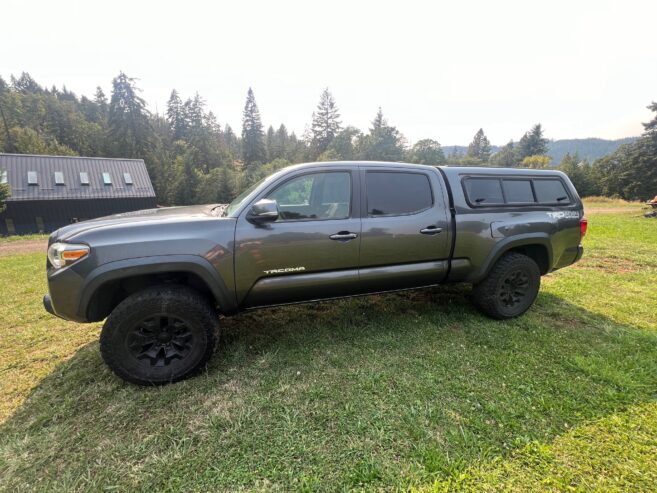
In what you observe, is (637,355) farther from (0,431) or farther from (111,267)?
(0,431)

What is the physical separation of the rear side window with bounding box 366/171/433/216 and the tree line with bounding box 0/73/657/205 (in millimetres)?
36525

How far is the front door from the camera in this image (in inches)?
98.4

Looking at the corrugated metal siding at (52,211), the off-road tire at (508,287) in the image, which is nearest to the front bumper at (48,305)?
the off-road tire at (508,287)

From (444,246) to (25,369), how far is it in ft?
13.7

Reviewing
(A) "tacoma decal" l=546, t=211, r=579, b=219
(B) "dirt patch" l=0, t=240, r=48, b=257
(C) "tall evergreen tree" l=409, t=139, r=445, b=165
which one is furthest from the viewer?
(C) "tall evergreen tree" l=409, t=139, r=445, b=165

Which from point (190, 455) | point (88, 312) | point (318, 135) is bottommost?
point (190, 455)

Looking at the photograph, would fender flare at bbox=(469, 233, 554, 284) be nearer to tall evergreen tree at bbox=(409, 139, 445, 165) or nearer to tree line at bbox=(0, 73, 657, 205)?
tree line at bbox=(0, 73, 657, 205)

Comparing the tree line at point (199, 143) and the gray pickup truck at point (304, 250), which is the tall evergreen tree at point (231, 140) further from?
the gray pickup truck at point (304, 250)

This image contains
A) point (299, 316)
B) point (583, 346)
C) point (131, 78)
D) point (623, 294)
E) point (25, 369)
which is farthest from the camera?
point (131, 78)

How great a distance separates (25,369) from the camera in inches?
104

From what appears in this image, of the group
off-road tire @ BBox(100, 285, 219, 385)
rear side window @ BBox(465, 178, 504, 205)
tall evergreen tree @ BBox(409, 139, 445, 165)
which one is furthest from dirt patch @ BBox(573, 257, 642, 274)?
tall evergreen tree @ BBox(409, 139, 445, 165)

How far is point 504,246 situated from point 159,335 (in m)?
3.58

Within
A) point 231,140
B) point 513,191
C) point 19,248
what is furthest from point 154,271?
point 231,140

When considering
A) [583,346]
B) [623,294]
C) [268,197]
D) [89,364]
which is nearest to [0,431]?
[89,364]
